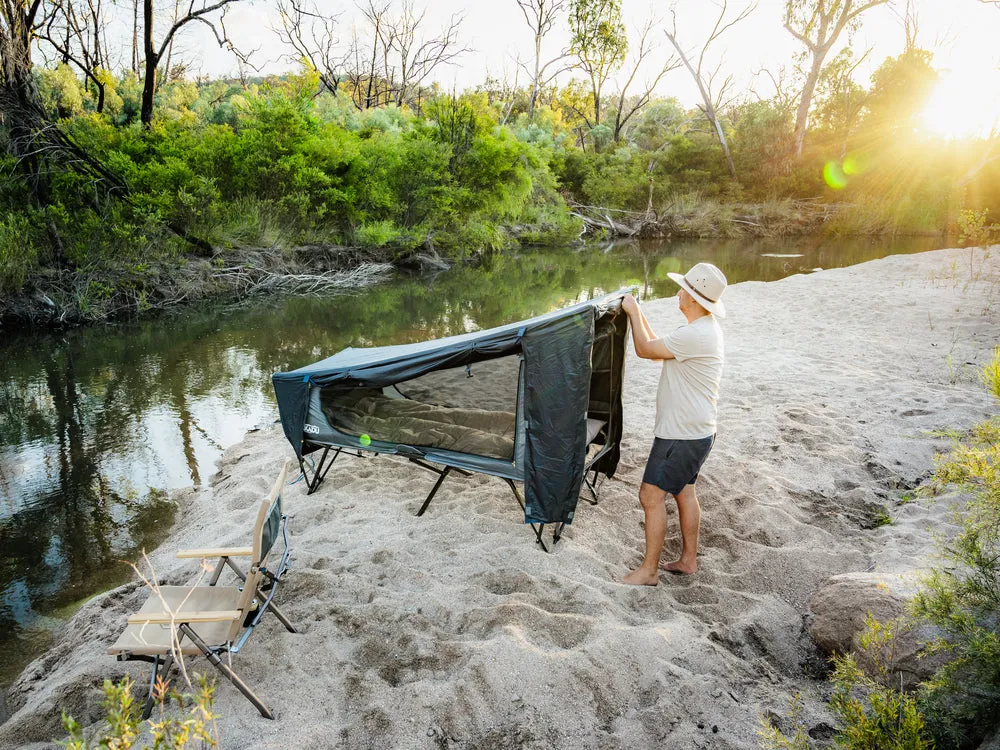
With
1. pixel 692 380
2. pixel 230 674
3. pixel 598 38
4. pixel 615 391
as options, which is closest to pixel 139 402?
pixel 230 674

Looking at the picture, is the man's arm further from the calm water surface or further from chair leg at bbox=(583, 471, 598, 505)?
the calm water surface

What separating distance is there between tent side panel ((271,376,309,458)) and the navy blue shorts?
289 cm

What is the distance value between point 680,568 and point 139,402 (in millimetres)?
7513

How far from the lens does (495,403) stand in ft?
17.1

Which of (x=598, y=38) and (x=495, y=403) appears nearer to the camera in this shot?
(x=495, y=403)

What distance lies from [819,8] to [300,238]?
27.0 metres

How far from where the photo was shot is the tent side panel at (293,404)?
15.9ft

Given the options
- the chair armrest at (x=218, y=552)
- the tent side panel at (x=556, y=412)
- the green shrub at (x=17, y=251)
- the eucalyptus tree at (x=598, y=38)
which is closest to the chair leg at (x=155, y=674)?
the chair armrest at (x=218, y=552)

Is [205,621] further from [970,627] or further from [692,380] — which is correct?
[970,627]

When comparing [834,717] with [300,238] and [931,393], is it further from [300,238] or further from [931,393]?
[300,238]

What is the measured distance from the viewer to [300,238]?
17.1 meters

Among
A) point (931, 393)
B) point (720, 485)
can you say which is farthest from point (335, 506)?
point (931, 393)

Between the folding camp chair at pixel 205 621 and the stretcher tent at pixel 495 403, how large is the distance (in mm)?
1542

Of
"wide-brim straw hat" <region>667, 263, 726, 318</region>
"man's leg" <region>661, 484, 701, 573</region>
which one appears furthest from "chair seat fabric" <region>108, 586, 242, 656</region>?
"wide-brim straw hat" <region>667, 263, 726, 318</region>
